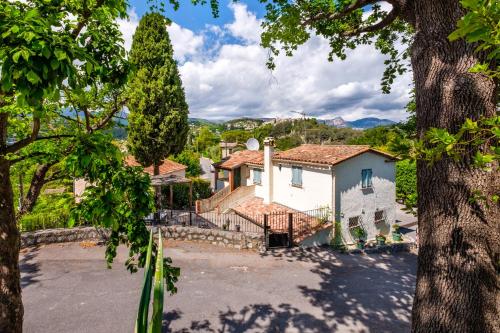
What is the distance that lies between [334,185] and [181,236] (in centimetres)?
941

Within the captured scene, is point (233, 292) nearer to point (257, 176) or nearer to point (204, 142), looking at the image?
point (257, 176)

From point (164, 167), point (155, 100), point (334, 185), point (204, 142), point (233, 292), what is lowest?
point (233, 292)

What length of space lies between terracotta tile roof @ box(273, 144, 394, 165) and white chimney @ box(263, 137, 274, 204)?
59 cm

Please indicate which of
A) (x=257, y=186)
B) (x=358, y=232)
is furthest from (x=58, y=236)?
(x=358, y=232)

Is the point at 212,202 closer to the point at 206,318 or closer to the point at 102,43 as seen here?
the point at 206,318

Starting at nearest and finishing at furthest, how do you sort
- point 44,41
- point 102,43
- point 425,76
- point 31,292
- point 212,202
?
point 44,41, point 425,76, point 102,43, point 31,292, point 212,202

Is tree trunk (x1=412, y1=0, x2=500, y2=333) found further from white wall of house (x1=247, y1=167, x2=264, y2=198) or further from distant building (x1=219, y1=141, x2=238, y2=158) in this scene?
distant building (x1=219, y1=141, x2=238, y2=158)

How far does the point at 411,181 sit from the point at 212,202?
19.9m

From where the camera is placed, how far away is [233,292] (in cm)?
1006

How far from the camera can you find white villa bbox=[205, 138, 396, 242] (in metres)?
16.8

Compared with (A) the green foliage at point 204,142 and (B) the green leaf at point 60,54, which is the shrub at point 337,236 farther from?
(A) the green foliage at point 204,142

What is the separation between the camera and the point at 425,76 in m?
3.52

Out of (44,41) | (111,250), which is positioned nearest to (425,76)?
(44,41)

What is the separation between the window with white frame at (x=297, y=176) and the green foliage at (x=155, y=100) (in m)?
10.1
